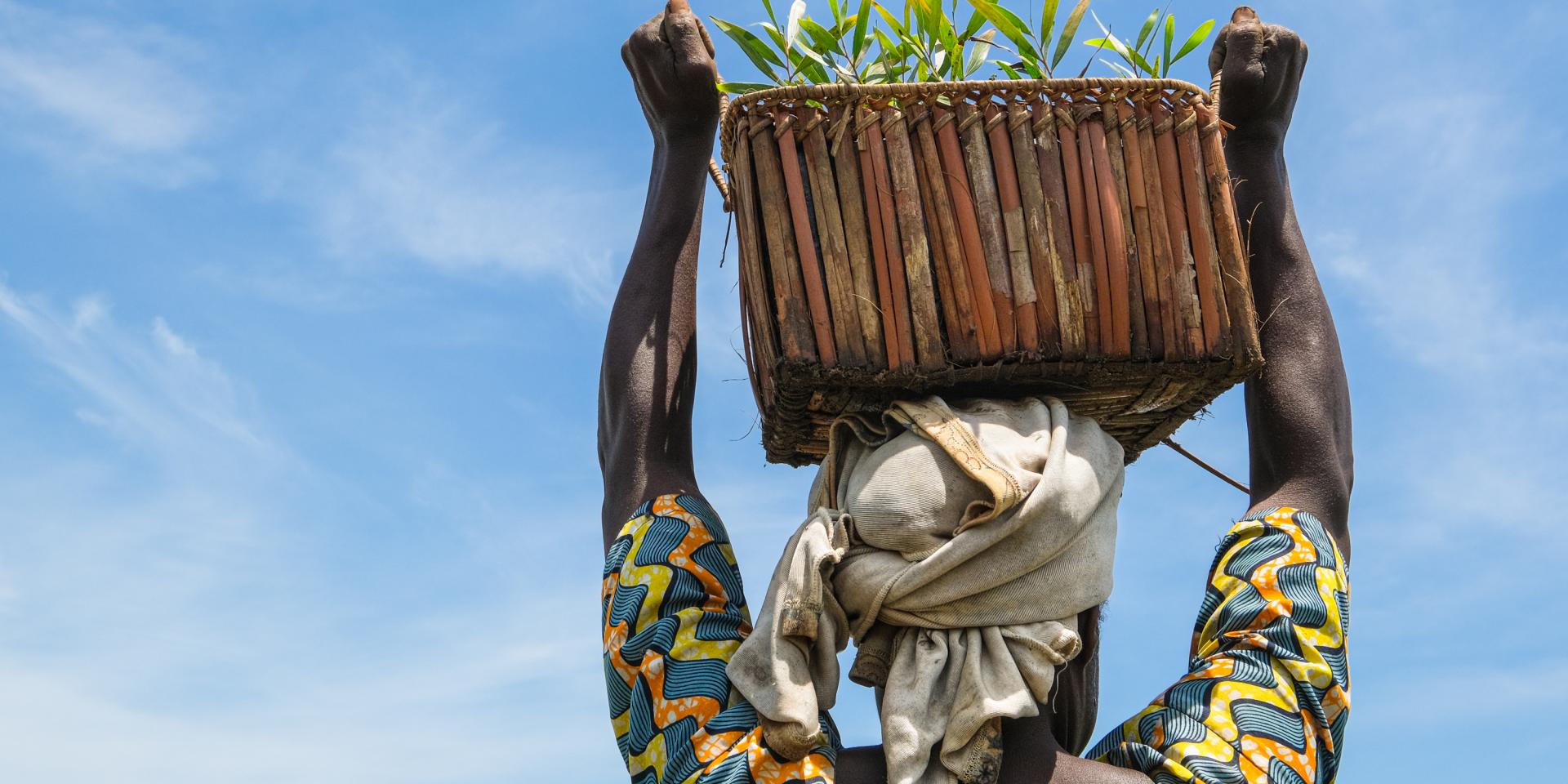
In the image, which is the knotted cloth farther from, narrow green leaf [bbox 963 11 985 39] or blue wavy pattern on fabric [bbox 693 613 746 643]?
narrow green leaf [bbox 963 11 985 39]

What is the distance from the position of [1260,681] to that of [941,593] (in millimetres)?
724

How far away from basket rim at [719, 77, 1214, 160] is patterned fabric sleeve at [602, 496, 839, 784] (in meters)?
1.00

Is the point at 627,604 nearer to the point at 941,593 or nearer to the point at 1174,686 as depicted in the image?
the point at 941,593

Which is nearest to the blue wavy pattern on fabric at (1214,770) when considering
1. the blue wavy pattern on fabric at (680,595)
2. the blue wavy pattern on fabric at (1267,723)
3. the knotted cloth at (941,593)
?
the blue wavy pattern on fabric at (1267,723)

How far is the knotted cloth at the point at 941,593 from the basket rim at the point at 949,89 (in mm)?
664

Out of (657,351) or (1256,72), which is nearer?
(1256,72)

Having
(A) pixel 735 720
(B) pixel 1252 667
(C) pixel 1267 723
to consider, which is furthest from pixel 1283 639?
(A) pixel 735 720

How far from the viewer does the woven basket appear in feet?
13.5

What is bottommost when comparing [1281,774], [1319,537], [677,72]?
[1281,774]

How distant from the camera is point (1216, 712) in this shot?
4129 mm

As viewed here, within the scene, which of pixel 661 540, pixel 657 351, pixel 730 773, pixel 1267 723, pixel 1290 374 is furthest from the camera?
pixel 657 351

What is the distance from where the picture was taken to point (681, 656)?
14.0ft

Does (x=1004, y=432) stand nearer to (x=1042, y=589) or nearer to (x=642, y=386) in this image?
(x=1042, y=589)

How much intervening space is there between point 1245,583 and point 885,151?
124 centimetres
